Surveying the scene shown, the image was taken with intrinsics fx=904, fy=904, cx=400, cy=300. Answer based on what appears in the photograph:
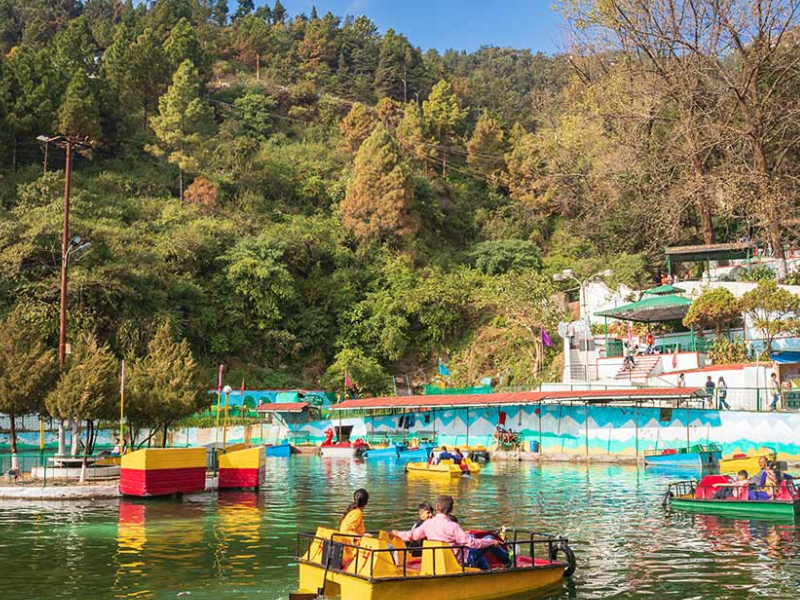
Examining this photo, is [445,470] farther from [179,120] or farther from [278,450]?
[179,120]

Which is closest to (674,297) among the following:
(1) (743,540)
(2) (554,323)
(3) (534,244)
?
(2) (554,323)

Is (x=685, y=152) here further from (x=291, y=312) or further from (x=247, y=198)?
(x=247, y=198)

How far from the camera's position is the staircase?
166 ft

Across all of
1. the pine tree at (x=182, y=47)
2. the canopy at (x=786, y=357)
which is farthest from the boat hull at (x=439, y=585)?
the pine tree at (x=182, y=47)

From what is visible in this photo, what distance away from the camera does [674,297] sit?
174 ft

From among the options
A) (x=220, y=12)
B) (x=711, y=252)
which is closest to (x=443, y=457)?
(x=711, y=252)

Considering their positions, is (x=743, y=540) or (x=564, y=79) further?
(x=564, y=79)

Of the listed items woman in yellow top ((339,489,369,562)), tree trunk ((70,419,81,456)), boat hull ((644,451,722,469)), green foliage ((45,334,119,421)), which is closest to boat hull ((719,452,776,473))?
boat hull ((644,451,722,469))

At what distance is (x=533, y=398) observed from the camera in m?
45.9

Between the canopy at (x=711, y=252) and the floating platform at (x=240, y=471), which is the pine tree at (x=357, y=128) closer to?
the canopy at (x=711, y=252)

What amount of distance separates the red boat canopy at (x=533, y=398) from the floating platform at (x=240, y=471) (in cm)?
1755

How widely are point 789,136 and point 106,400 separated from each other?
48.7 m

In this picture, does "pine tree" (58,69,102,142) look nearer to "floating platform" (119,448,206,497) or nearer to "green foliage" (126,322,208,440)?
"green foliage" (126,322,208,440)

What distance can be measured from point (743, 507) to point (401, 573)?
14.4 meters
